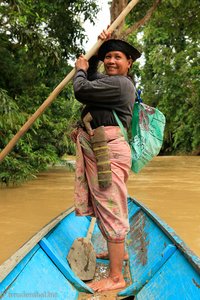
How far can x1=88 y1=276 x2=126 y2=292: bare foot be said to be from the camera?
7.81 ft

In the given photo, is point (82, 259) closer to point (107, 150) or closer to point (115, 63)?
point (107, 150)

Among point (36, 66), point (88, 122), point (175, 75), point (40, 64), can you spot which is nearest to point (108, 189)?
point (88, 122)

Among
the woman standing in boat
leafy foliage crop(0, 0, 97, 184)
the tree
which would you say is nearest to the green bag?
the woman standing in boat

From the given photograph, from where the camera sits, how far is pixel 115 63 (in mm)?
2533

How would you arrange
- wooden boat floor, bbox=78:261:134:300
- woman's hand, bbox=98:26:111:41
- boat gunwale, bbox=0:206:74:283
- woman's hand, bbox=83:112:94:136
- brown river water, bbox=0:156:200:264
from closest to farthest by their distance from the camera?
boat gunwale, bbox=0:206:74:283 < wooden boat floor, bbox=78:261:134:300 < woman's hand, bbox=83:112:94:136 < woman's hand, bbox=98:26:111:41 < brown river water, bbox=0:156:200:264

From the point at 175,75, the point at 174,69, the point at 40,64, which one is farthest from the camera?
the point at 174,69

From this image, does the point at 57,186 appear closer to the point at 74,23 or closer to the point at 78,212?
the point at 74,23

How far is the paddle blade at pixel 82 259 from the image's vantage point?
265 cm

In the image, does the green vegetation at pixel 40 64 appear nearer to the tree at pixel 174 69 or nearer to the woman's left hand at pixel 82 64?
the tree at pixel 174 69

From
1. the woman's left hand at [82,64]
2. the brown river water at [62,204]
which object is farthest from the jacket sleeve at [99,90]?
the brown river water at [62,204]

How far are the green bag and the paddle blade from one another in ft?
1.99

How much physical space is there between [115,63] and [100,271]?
1.37 m

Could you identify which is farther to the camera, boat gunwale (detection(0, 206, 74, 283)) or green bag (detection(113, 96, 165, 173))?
green bag (detection(113, 96, 165, 173))

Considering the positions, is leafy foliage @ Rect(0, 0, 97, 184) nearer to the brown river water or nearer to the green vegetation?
the green vegetation
